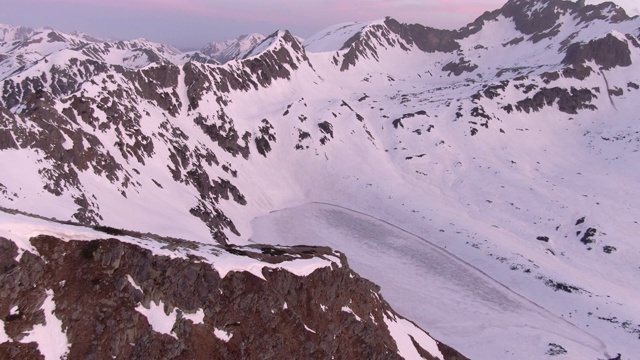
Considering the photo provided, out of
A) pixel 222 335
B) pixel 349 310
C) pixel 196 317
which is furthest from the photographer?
pixel 349 310

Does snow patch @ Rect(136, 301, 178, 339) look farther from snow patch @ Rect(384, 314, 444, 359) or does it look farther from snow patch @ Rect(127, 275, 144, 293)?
snow patch @ Rect(384, 314, 444, 359)

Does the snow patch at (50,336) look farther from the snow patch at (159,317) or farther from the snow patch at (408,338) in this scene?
the snow patch at (408,338)

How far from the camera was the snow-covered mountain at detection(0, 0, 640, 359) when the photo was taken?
2320 inches

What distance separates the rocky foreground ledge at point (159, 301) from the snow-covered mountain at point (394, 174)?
2310cm

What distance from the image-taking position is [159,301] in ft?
90.1

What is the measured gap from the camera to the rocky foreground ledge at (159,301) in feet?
78.1

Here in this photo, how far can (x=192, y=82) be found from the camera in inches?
4380

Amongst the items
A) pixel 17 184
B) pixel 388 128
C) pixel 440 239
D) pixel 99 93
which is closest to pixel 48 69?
pixel 99 93

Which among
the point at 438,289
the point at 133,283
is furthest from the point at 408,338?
the point at 438,289

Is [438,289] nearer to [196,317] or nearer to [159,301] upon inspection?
[196,317]

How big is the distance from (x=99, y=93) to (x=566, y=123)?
12978cm

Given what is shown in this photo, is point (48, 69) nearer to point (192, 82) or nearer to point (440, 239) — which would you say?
point (192, 82)

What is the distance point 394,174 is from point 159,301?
9041 centimetres

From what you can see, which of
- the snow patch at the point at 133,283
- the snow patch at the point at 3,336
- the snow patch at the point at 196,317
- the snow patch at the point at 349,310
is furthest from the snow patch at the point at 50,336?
the snow patch at the point at 349,310
